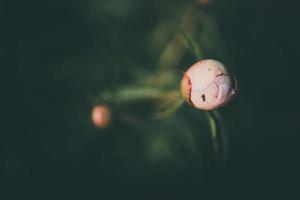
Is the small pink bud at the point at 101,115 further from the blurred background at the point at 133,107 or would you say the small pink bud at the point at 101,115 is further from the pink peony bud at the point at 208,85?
the pink peony bud at the point at 208,85

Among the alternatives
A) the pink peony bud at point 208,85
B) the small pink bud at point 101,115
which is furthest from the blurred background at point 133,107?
the pink peony bud at point 208,85

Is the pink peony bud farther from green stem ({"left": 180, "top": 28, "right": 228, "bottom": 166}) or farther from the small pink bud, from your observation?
the small pink bud

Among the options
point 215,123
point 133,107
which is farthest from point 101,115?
point 215,123

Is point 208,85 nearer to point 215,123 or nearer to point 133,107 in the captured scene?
point 215,123

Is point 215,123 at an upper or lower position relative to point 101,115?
lower

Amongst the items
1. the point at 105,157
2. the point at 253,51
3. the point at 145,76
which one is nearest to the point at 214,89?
the point at 145,76
